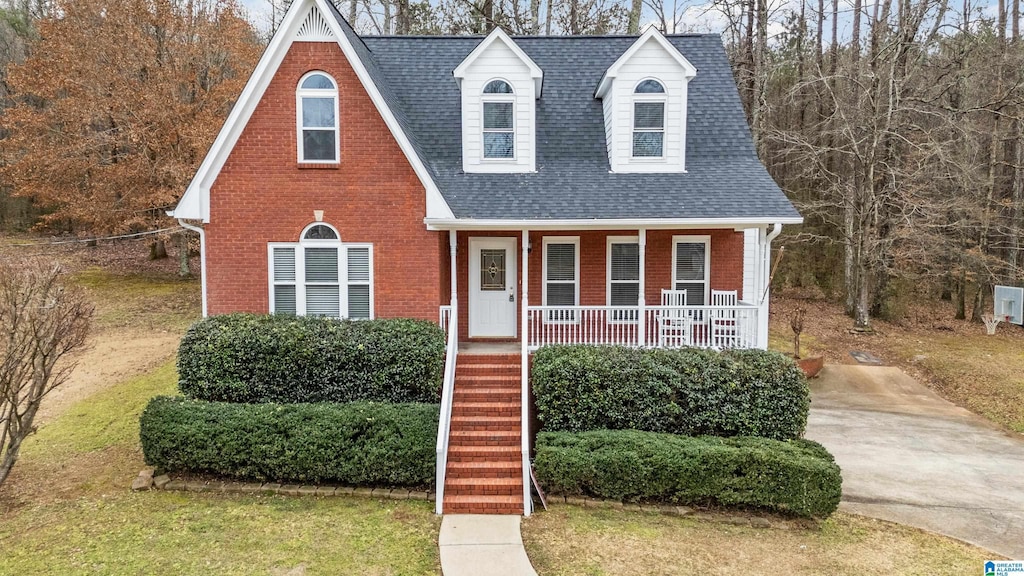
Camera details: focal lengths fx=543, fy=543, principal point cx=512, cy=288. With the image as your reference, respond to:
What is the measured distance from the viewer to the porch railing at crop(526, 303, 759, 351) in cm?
1053

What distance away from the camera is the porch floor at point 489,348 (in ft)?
36.5

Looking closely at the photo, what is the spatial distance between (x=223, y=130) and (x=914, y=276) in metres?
A: 24.8

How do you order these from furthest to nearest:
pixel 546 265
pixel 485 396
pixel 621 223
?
pixel 546 265 → pixel 621 223 → pixel 485 396

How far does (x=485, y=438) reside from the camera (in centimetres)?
916

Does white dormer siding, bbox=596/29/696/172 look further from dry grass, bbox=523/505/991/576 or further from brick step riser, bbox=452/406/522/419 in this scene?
dry grass, bbox=523/505/991/576

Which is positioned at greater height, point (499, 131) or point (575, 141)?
point (499, 131)

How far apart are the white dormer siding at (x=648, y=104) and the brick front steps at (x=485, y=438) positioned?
526cm

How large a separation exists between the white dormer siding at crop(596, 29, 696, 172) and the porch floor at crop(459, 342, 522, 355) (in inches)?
178

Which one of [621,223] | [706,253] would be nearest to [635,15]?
[706,253]

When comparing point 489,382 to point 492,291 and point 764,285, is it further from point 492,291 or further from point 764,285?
point 764,285

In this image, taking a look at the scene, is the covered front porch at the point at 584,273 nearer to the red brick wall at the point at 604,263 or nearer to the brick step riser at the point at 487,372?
the red brick wall at the point at 604,263

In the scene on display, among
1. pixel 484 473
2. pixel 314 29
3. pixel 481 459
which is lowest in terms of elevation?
pixel 484 473

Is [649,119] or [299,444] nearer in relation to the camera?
[299,444]

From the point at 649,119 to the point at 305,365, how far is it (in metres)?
8.75
